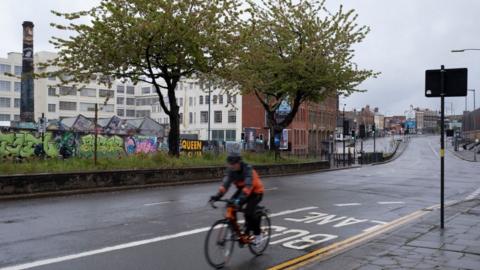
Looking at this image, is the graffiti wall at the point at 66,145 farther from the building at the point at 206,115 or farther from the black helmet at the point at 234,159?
the building at the point at 206,115

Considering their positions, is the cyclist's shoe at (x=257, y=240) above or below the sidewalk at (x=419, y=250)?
above

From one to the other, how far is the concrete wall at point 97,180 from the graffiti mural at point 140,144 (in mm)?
14532

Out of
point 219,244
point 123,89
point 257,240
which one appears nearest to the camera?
point 219,244

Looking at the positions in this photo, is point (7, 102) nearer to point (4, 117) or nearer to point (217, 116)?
point (4, 117)

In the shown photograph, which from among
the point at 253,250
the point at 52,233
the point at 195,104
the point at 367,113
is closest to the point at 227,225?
the point at 253,250

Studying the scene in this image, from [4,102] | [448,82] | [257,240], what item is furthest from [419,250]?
[4,102]

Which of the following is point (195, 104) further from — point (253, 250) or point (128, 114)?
point (253, 250)

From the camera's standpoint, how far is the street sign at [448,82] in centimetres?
1080

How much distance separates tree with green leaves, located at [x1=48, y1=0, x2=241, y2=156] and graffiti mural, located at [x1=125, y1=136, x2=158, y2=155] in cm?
1338

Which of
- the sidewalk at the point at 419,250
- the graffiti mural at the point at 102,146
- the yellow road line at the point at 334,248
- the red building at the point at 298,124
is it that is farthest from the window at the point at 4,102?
the sidewalk at the point at 419,250

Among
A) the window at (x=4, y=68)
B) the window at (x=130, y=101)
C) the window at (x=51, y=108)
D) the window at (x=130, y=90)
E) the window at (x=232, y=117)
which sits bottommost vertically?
the window at (x=232, y=117)

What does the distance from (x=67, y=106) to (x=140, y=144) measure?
3020 inches

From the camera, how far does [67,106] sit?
112 metres

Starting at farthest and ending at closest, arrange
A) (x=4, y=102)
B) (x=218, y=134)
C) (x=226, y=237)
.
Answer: (x=4, y=102)
(x=218, y=134)
(x=226, y=237)
